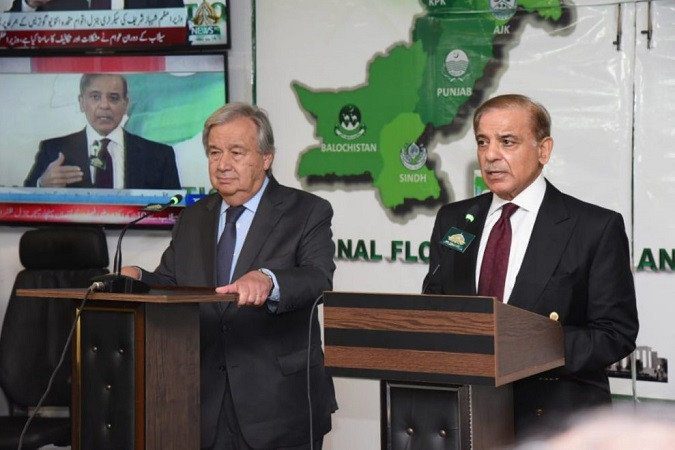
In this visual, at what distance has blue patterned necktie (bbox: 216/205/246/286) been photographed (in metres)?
3.01

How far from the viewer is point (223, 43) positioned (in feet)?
15.7

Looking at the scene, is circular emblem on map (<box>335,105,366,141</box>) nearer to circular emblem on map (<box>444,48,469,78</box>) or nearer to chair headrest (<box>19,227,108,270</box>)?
circular emblem on map (<box>444,48,469,78</box>)

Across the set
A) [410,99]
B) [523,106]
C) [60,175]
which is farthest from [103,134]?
[523,106]

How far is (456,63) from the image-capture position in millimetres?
4391

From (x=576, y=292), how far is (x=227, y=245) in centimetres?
111

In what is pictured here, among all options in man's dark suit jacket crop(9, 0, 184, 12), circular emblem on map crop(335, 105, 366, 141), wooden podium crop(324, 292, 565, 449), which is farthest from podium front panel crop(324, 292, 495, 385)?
man's dark suit jacket crop(9, 0, 184, 12)

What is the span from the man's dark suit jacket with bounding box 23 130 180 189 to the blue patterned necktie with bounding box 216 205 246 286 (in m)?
1.86

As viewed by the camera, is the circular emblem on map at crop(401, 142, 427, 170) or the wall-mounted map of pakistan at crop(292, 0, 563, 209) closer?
the wall-mounted map of pakistan at crop(292, 0, 563, 209)

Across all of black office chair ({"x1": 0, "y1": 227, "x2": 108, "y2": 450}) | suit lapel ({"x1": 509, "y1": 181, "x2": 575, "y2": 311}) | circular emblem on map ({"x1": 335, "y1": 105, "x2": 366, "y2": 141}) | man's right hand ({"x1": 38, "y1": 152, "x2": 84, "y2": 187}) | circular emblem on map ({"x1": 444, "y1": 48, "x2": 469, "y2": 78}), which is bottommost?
black office chair ({"x1": 0, "y1": 227, "x2": 108, "y2": 450})

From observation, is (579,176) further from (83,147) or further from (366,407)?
(83,147)

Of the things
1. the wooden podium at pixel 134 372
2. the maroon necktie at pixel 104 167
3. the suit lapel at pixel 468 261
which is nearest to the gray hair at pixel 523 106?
the suit lapel at pixel 468 261

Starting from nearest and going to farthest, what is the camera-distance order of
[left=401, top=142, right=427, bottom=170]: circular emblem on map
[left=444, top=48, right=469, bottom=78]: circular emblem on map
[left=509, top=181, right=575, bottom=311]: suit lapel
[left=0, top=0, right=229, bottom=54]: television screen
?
[left=509, top=181, right=575, bottom=311]: suit lapel → [left=444, top=48, right=469, bottom=78]: circular emblem on map → [left=401, top=142, right=427, bottom=170]: circular emblem on map → [left=0, top=0, right=229, bottom=54]: television screen

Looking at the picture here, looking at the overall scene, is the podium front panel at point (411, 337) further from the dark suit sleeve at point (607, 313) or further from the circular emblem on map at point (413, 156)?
the circular emblem on map at point (413, 156)

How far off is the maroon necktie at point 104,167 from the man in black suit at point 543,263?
2771mm
